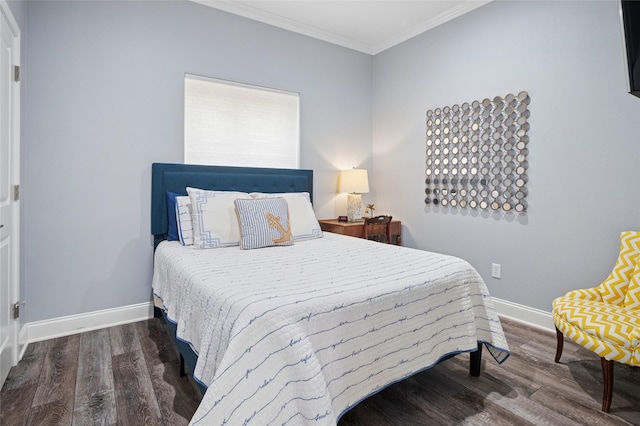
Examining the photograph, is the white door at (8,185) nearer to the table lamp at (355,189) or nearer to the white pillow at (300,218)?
the white pillow at (300,218)

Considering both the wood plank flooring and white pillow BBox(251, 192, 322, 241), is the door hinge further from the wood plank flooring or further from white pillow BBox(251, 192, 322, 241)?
white pillow BBox(251, 192, 322, 241)

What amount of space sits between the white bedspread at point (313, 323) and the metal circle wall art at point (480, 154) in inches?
51.0

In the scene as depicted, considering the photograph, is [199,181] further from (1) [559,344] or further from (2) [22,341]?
(1) [559,344]

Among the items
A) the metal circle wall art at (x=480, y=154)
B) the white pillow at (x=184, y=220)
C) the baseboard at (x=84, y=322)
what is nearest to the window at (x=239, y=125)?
the white pillow at (x=184, y=220)

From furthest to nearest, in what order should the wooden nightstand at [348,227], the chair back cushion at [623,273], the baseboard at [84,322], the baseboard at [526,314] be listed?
the wooden nightstand at [348,227]
the baseboard at [526,314]
the baseboard at [84,322]
the chair back cushion at [623,273]

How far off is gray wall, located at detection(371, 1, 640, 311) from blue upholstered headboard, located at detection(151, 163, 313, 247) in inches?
56.4

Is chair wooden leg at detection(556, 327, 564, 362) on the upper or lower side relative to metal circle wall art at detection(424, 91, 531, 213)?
lower

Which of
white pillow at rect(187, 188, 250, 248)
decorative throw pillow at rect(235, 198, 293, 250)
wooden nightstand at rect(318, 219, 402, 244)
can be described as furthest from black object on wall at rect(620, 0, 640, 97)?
wooden nightstand at rect(318, 219, 402, 244)

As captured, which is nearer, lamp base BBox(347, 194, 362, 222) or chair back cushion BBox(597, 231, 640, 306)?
chair back cushion BBox(597, 231, 640, 306)

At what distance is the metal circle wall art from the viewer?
295 centimetres

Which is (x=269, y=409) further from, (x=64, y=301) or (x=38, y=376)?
(x=64, y=301)

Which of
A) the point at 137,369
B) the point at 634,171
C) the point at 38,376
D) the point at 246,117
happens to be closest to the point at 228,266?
the point at 137,369

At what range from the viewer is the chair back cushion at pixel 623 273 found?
7.13 feet

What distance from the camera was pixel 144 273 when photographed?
2957 mm
